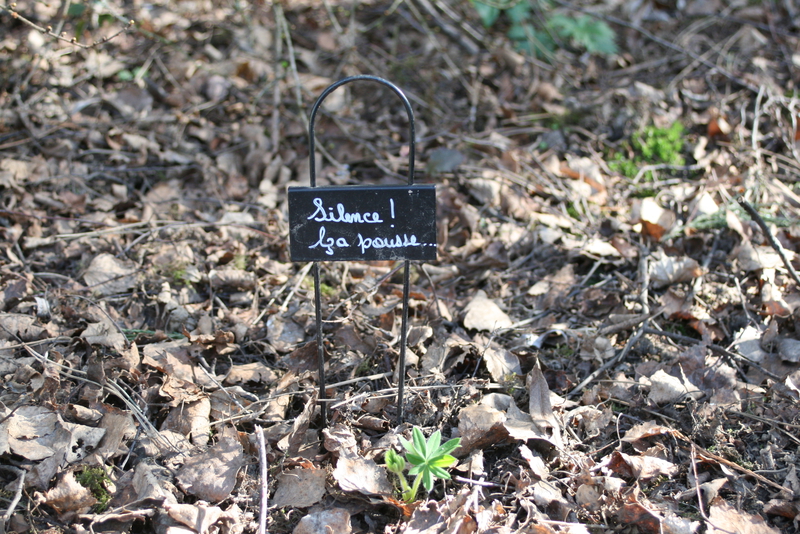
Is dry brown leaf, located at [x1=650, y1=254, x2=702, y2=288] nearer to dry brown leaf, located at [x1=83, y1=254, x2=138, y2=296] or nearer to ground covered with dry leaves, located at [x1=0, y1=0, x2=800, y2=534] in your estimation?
ground covered with dry leaves, located at [x1=0, y1=0, x2=800, y2=534]

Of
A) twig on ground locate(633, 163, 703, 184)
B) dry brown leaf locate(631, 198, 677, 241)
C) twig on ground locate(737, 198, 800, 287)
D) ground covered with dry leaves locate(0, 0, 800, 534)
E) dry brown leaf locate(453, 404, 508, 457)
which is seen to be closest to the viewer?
ground covered with dry leaves locate(0, 0, 800, 534)

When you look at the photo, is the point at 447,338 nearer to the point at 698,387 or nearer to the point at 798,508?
the point at 698,387

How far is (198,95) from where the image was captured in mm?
4246

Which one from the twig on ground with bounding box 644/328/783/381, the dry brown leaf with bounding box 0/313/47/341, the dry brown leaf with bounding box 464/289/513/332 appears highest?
the dry brown leaf with bounding box 0/313/47/341

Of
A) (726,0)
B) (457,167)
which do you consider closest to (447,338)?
(457,167)

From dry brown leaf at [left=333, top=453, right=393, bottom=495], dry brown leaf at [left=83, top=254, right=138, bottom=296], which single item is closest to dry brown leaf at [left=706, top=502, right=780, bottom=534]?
dry brown leaf at [left=333, top=453, right=393, bottom=495]

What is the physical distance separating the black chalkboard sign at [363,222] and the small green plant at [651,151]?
92.9 inches

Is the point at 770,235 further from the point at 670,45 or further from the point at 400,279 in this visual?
the point at 670,45

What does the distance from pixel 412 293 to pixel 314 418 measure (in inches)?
33.0

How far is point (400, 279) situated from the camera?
303 cm

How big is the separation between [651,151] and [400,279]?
2050 mm

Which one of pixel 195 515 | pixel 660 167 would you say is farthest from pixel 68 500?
pixel 660 167

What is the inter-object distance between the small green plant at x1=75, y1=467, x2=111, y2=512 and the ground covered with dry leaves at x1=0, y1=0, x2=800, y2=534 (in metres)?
0.01

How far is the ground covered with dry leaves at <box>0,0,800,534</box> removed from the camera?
2049 millimetres
